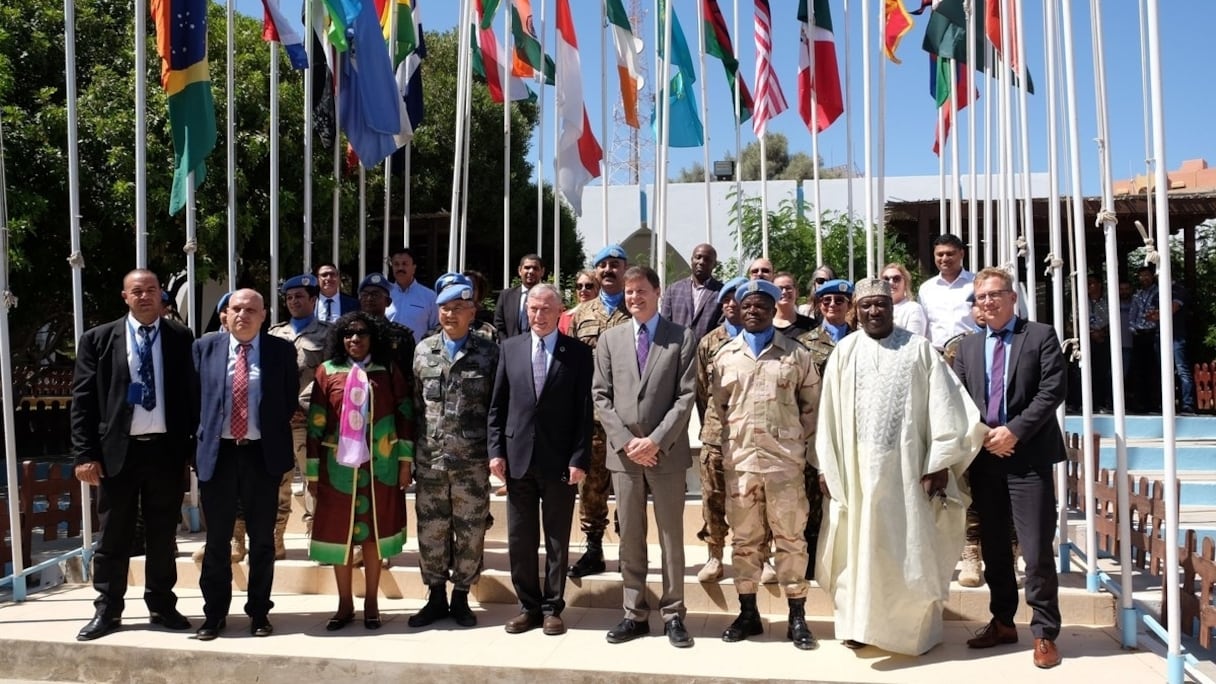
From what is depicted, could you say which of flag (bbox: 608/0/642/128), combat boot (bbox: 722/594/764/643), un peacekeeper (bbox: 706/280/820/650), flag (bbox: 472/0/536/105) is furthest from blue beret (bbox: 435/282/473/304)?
flag (bbox: 608/0/642/128)

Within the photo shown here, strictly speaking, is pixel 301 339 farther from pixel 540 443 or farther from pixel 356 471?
pixel 540 443

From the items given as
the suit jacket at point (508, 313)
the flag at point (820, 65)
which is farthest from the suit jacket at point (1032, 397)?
the flag at point (820, 65)

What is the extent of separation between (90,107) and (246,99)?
6.29 ft

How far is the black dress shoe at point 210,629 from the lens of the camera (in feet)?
16.2

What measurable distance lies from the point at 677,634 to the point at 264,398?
2560mm

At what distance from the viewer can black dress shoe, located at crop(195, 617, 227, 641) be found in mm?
4934

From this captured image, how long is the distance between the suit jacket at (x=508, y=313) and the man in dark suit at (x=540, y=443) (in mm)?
2364

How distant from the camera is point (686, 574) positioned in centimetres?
570

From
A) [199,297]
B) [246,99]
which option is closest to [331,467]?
[246,99]

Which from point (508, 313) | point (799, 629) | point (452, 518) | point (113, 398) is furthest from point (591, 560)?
point (113, 398)

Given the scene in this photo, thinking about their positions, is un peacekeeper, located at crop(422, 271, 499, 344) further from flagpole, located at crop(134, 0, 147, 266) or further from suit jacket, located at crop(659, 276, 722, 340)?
flagpole, located at crop(134, 0, 147, 266)

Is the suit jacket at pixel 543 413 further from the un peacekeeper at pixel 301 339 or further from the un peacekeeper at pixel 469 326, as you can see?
the un peacekeeper at pixel 301 339

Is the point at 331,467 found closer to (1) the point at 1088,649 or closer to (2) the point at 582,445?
A: (2) the point at 582,445

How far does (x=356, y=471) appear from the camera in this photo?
16.8 ft
